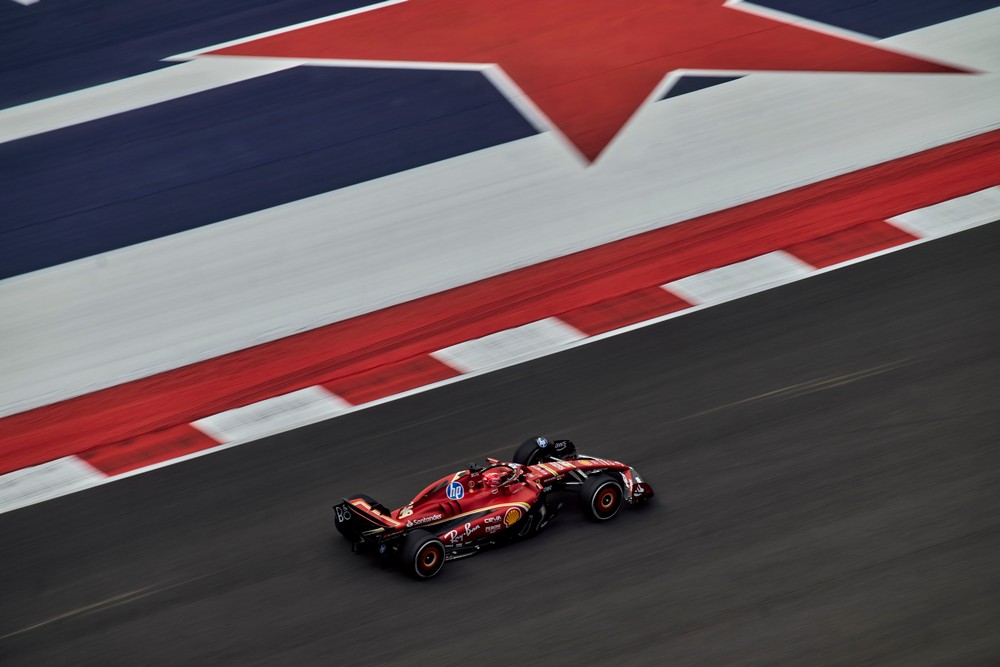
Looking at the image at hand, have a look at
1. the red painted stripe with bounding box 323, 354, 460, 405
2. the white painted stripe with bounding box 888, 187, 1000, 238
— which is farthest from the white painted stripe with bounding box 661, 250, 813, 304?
the red painted stripe with bounding box 323, 354, 460, 405

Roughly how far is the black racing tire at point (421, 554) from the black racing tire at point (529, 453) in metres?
1.17

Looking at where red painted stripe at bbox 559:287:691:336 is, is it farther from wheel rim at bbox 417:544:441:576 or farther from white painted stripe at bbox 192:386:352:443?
wheel rim at bbox 417:544:441:576

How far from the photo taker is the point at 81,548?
9.82 m

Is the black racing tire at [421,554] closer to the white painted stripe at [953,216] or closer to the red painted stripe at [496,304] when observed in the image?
the red painted stripe at [496,304]

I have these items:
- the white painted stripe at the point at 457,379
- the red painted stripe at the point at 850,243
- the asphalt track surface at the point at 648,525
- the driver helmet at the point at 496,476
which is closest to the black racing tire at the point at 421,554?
the asphalt track surface at the point at 648,525

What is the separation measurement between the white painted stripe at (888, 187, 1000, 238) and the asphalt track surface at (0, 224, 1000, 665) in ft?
3.11

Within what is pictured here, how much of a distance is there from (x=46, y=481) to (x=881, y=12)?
1215 cm

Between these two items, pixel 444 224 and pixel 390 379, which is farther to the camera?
pixel 444 224

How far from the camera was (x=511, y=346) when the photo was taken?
1185 cm

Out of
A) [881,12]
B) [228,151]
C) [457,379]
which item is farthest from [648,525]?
[881,12]

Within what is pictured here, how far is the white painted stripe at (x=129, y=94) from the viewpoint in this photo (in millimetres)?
15875

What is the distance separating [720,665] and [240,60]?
11.5 m

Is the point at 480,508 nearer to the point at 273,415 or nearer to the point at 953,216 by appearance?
the point at 273,415

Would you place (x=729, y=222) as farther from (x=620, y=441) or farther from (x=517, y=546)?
(x=517, y=546)
